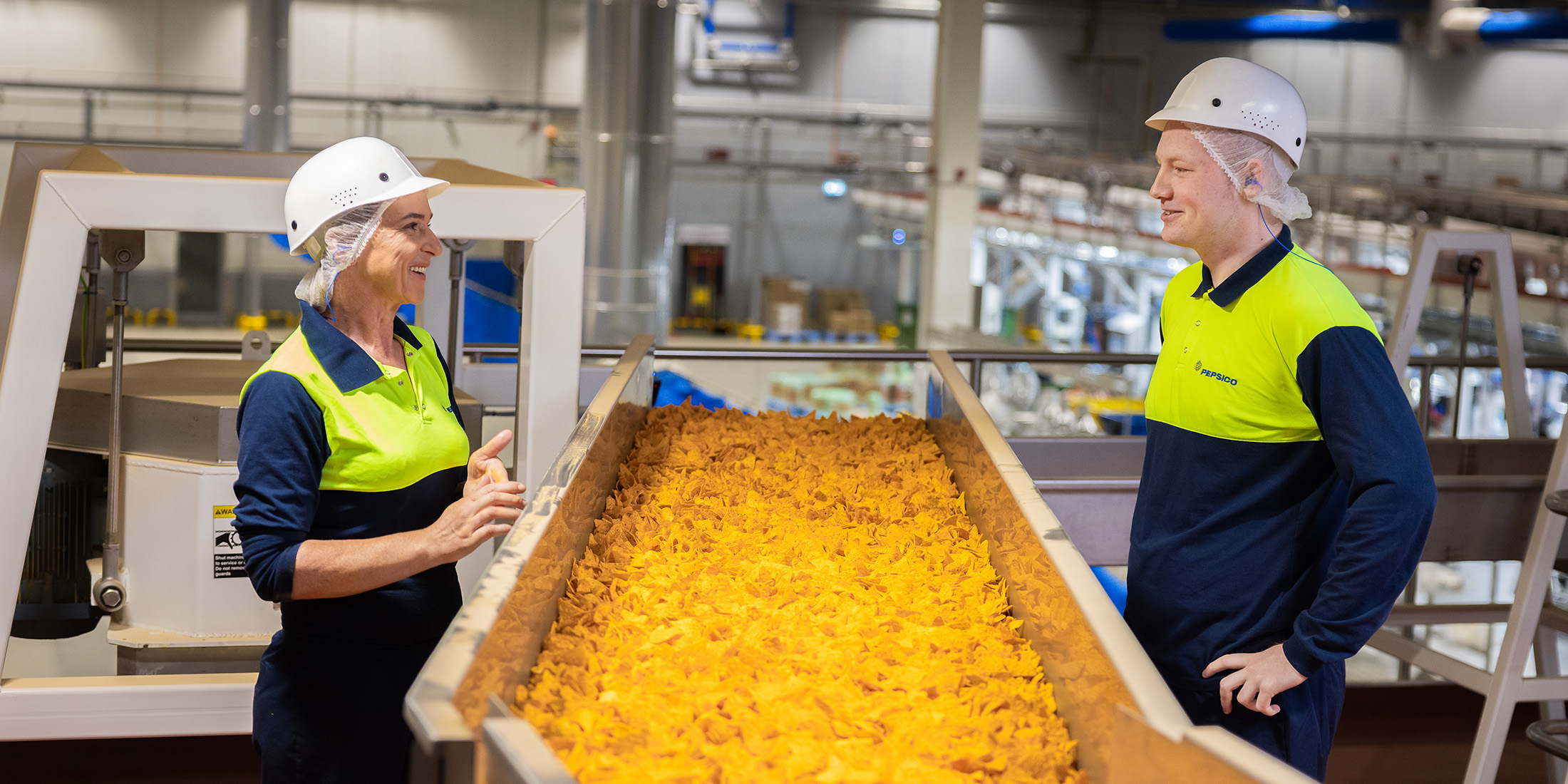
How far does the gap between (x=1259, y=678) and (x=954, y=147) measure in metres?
9.90

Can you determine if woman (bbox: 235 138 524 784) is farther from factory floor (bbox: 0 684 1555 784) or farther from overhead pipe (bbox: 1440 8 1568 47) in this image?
overhead pipe (bbox: 1440 8 1568 47)

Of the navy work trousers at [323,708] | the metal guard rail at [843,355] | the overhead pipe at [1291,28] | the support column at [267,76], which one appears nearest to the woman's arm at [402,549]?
the navy work trousers at [323,708]

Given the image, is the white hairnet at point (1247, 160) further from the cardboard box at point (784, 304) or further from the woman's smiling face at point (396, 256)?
the cardboard box at point (784, 304)

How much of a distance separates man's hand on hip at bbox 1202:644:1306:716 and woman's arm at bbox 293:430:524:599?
3.24ft

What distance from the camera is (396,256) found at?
1.66 m

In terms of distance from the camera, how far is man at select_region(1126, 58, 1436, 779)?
1532mm

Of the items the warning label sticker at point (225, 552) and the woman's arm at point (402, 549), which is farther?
the warning label sticker at point (225, 552)

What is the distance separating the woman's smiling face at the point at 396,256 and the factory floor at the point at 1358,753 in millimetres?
1871

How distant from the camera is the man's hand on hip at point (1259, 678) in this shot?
1.58 m

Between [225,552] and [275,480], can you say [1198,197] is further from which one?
[225,552]

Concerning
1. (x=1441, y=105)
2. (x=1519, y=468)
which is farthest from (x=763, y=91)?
(x=1519, y=468)

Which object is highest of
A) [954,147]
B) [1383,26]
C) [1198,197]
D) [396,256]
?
[1383,26]

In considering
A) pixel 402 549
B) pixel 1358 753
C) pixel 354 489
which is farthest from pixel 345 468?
pixel 1358 753

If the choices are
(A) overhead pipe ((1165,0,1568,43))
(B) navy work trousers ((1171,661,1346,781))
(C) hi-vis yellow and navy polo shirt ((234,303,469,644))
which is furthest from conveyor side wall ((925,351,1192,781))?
(A) overhead pipe ((1165,0,1568,43))
